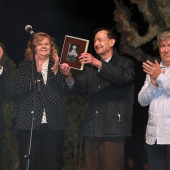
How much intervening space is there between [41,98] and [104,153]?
0.88m

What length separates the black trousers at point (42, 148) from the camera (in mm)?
5746

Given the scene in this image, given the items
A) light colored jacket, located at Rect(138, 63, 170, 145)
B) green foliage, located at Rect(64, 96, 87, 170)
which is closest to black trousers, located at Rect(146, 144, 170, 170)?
light colored jacket, located at Rect(138, 63, 170, 145)

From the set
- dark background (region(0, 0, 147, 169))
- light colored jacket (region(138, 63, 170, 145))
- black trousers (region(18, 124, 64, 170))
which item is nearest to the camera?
light colored jacket (region(138, 63, 170, 145))

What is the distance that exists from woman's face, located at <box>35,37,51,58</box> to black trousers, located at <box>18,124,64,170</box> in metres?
0.75

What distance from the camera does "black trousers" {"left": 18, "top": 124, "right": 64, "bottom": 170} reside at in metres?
5.75

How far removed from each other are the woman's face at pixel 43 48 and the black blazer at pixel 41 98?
0.12 metres

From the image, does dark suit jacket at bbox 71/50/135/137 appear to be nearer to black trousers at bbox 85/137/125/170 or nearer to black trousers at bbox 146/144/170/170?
black trousers at bbox 85/137/125/170

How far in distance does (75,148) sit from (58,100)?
1778 millimetres

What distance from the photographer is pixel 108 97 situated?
567 centimetres

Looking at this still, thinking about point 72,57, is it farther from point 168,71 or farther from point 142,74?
point 142,74

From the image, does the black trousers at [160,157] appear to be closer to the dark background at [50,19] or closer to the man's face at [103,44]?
the man's face at [103,44]

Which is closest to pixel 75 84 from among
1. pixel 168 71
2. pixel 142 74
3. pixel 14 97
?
pixel 168 71

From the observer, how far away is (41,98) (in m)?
5.82

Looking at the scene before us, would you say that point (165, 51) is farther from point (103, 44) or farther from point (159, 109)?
point (103, 44)
